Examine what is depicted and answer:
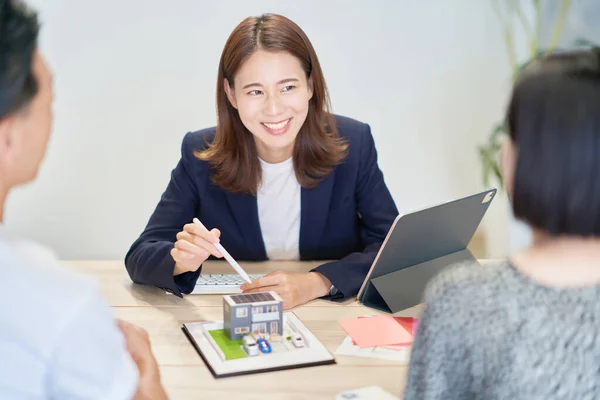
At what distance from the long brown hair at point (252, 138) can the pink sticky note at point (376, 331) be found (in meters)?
0.56

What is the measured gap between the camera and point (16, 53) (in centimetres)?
79

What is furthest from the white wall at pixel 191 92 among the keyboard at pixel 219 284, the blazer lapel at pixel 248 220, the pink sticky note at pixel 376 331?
the pink sticky note at pixel 376 331

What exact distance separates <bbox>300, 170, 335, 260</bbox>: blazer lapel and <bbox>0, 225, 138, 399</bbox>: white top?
1.14m

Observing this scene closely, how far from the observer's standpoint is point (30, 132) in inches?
33.1

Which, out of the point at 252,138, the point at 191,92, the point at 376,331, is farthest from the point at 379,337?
the point at 191,92

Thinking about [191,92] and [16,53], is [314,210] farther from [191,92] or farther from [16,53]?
[191,92]

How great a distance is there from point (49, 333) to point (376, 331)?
30.8 inches

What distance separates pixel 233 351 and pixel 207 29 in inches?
85.6

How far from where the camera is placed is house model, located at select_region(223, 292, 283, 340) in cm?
130

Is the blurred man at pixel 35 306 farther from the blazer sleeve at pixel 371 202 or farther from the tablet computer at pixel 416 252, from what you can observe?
the blazer sleeve at pixel 371 202

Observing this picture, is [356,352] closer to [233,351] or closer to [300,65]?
[233,351]

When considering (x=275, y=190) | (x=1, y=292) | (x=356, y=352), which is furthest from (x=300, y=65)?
(x=1, y=292)

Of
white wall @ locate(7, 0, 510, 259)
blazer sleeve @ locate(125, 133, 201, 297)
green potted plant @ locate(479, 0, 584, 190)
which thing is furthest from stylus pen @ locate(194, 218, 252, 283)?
green potted plant @ locate(479, 0, 584, 190)

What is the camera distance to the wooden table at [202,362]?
1.16 metres
